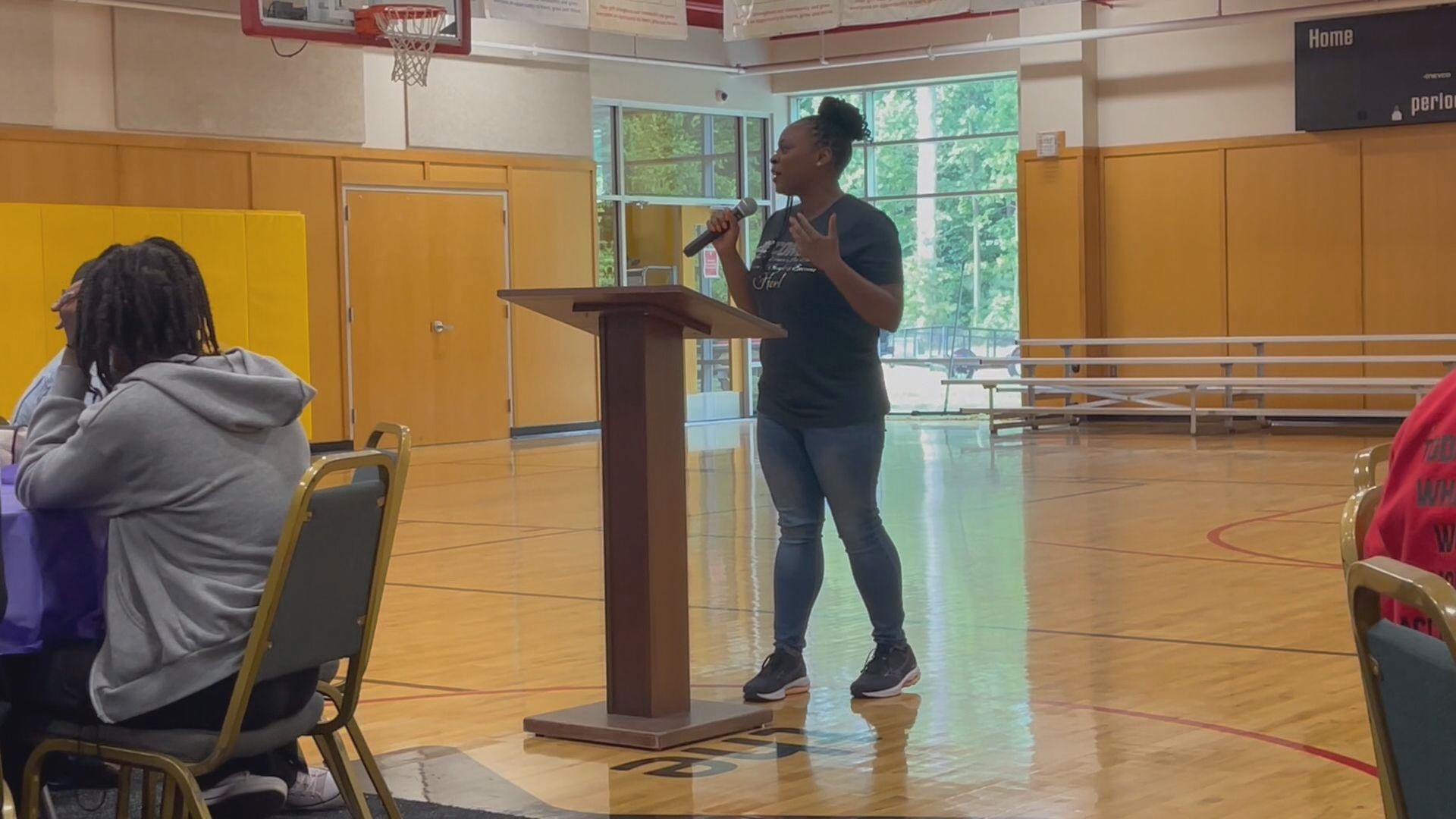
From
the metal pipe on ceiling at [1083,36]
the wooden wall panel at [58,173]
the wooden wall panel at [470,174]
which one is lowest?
the wooden wall panel at [58,173]

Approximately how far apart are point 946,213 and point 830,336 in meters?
13.5

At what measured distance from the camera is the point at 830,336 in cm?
460

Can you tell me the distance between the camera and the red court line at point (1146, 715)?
394cm

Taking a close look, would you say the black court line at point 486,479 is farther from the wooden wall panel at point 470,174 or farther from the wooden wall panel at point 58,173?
the wooden wall panel at point 470,174

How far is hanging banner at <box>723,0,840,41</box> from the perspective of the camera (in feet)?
43.2

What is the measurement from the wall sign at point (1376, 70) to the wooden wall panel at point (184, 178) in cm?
880

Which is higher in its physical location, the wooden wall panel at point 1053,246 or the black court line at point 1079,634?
the wooden wall panel at point 1053,246

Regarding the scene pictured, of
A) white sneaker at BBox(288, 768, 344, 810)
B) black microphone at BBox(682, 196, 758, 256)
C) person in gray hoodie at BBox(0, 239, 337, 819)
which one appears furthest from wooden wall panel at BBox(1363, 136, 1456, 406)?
person in gray hoodie at BBox(0, 239, 337, 819)

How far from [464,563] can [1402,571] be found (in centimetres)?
671

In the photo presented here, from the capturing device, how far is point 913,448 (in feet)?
45.5

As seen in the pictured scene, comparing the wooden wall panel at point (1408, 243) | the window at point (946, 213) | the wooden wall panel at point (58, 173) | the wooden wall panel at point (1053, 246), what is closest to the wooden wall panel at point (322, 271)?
the wooden wall panel at point (58, 173)

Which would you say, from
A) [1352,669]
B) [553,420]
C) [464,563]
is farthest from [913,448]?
[1352,669]

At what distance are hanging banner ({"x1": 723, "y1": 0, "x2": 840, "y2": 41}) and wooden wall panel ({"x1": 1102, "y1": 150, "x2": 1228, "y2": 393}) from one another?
4355 mm

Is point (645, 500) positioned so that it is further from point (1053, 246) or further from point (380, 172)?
point (1053, 246)
